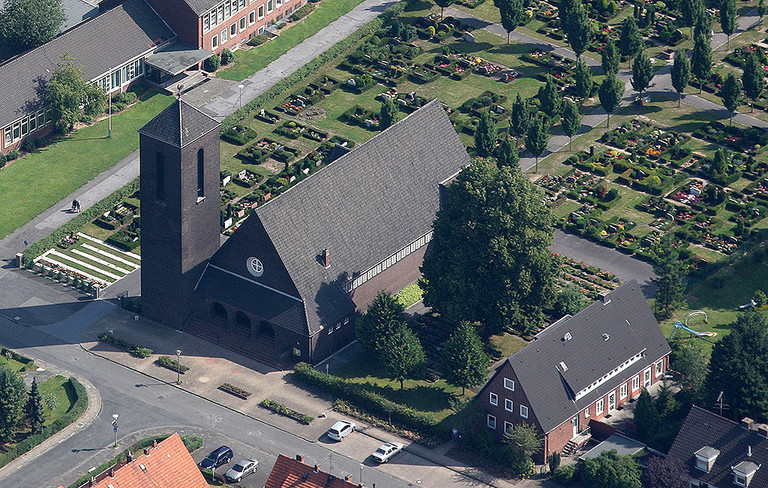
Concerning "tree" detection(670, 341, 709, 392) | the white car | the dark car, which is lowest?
"tree" detection(670, 341, 709, 392)

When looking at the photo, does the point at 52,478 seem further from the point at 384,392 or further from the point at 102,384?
the point at 384,392

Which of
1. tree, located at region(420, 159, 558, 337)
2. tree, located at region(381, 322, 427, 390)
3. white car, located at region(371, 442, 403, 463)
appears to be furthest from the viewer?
tree, located at region(420, 159, 558, 337)

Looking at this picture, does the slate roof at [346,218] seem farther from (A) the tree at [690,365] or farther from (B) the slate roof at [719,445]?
(B) the slate roof at [719,445]

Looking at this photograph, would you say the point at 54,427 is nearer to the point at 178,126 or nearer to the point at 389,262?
the point at 178,126

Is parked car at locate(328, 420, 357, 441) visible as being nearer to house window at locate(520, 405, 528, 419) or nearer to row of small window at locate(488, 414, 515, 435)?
row of small window at locate(488, 414, 515, 435)

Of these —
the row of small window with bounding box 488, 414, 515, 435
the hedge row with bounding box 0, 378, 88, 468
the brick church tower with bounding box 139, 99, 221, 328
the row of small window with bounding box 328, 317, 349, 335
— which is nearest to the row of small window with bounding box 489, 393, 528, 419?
the row of small window with bounding box 488, 414, 515, 435

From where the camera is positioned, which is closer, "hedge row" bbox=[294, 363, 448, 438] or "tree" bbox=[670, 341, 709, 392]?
"hedge row" bbox=[294, 363, 448, 438]

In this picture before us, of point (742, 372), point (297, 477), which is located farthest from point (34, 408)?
point (742, 372)
